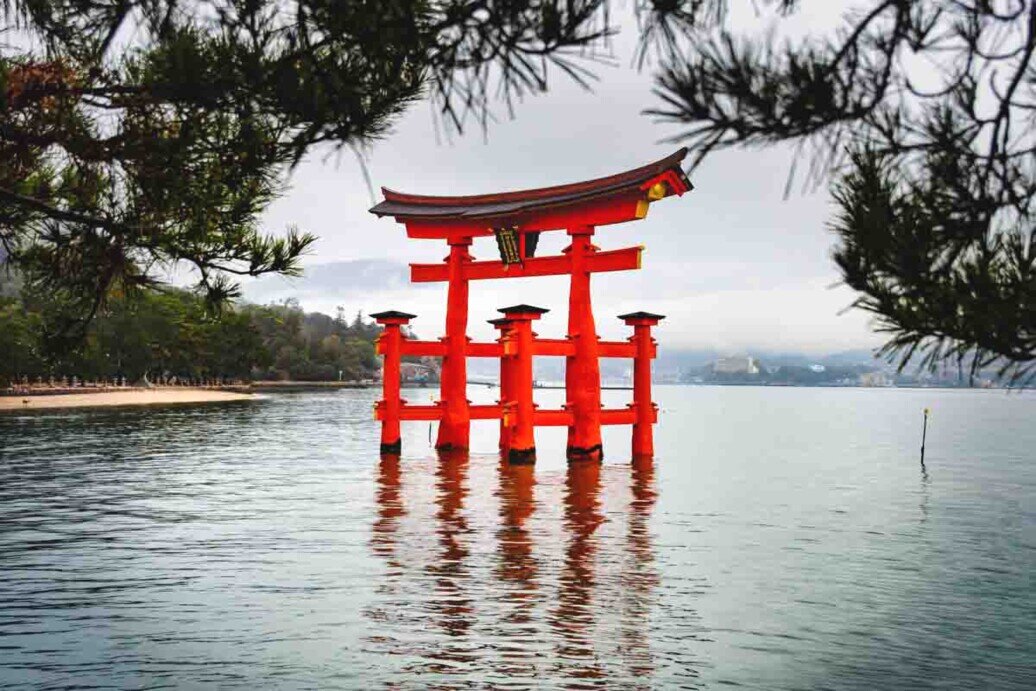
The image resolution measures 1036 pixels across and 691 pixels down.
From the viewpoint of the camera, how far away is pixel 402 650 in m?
9.11

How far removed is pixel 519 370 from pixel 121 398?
5387 centimetres

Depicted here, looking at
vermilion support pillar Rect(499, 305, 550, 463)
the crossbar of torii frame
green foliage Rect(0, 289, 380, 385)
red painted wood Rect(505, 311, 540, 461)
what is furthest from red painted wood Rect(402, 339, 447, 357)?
green foliage Rect(0, 289, 380, 385)

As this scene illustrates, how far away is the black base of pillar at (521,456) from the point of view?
24.1 meters

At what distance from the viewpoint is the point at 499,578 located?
12352mm

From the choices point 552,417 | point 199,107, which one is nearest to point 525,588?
point 199,107

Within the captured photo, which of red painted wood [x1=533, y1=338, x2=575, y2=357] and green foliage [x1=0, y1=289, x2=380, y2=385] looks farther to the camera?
green foliage [x1=0, y1=289, x2=380, y2=385]

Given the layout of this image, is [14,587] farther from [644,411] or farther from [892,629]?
[644,411]

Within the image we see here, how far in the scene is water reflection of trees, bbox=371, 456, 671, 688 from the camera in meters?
8.67

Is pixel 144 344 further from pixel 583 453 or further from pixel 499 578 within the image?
pixel 499 578

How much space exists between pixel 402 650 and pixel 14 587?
543 centimetres

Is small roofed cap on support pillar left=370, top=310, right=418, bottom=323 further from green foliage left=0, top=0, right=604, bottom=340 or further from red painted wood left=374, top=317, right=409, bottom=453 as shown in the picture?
green foliage left=0, top=0, right=604, bottom=340

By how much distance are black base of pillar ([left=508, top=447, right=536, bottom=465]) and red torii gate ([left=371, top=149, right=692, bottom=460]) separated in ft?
0.14

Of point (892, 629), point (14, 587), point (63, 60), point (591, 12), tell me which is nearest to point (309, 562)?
point (14, 587)

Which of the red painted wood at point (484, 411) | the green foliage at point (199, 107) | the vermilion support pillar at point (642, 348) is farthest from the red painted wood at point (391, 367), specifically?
the green foliage at point (199, 107)
